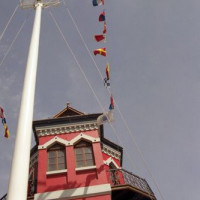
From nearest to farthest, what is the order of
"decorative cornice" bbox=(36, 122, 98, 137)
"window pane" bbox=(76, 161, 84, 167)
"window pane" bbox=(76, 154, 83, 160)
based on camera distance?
"window pane" bbox=(76, 161, 84, 167)
"window pane" bbox=(76, 154, 83, 160)
"decorative cornice" bbox=(36, 122, 98, 137)

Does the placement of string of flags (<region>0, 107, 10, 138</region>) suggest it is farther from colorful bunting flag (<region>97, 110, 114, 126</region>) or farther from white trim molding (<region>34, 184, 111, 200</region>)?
colorful bunting flag (<region>97, 110, 114, 126</region>)

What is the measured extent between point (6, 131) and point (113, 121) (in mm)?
5842

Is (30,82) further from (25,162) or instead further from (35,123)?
(35,123)

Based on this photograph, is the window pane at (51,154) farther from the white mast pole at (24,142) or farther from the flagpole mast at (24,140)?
the white mast pole at (24,142)

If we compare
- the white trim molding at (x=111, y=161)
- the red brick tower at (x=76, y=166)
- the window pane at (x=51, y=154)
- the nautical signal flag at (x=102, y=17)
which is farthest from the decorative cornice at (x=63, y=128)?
the nautical signal flag at (x=102, y=17)

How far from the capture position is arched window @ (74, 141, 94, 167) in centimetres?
1489

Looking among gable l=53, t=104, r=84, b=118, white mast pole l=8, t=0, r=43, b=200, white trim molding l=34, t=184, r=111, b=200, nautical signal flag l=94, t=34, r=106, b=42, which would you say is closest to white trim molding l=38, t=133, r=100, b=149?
gable l=53, t=104, r=84, b=118

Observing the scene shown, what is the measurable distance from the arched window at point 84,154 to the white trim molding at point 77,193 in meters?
1.72

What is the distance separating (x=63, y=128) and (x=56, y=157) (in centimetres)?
202

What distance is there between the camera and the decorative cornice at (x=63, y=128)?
16297 millimetres

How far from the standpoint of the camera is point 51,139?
1595 centimetres

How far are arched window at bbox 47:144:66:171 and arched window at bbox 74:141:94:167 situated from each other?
0.82 meters

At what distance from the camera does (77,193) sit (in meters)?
13.1

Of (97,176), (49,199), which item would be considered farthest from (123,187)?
(49,199)
